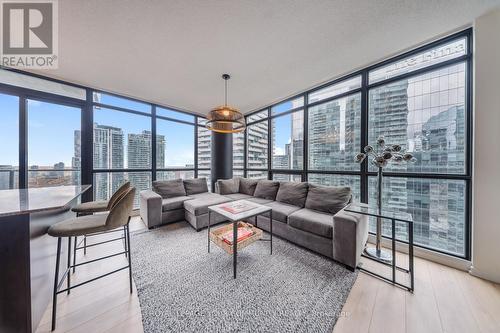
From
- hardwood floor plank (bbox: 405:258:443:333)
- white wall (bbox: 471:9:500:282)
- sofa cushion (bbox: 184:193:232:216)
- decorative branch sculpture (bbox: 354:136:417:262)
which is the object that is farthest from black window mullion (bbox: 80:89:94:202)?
white wall (bbox: 471:9:500:282)

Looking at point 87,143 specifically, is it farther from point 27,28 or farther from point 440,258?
point 440,258

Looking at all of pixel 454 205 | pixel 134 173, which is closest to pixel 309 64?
pixel 454 205

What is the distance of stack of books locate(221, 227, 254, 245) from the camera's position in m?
1.99

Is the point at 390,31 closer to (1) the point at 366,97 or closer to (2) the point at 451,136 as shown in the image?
(1) the point at 366,97

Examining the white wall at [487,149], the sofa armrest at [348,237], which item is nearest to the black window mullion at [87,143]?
the sofa armrest at [348,237]

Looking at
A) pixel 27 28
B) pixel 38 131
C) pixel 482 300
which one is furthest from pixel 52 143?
pixel 482 300

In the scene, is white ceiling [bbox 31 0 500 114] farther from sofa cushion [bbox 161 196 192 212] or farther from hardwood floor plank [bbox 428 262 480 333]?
hardwood floor plank [bbox 428 262 480 333]

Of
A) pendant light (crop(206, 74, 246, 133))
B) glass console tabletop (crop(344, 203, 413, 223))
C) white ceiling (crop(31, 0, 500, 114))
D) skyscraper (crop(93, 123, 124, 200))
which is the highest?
white ceiling (crop(31, 0, 500, 114))

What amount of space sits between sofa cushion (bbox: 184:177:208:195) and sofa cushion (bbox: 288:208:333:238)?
7.96 ft

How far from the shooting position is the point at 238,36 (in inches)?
77.7

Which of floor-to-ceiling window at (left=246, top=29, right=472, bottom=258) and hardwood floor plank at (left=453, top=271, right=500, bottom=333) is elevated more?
floor-to-ceiling window at (left=246, top=29, right=472, bottom=258)

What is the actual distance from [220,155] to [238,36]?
10.4 ft

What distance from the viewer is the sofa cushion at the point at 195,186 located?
392 cm

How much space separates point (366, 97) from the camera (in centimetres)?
264
